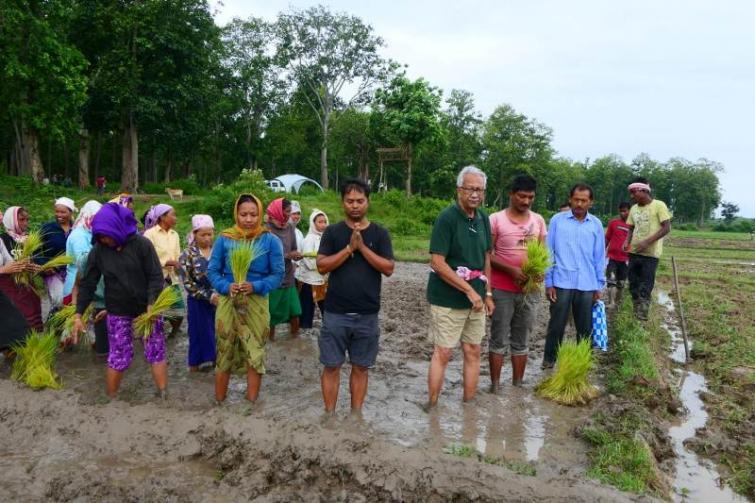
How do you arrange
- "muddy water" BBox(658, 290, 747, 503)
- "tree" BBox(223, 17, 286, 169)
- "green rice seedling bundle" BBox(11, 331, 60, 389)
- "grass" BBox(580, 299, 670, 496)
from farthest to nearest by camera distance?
"tree" BBox(223, 17, 286, 169) → "green rice seedling bundle" BBox(11, 331, 60, 389) → "muddy water" BBox(658, 290, 747, 503) → "grass" BBox(580, 299, 670, 496)

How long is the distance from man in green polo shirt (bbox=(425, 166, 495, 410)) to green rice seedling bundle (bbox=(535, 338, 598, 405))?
33.8 inches

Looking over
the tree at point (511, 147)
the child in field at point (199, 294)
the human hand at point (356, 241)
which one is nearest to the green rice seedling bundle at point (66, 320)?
the child in field at point (199, 294)

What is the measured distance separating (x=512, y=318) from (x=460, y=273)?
1.01m

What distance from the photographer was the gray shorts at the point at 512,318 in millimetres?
4582

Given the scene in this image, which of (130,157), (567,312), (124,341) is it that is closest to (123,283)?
(124,341)

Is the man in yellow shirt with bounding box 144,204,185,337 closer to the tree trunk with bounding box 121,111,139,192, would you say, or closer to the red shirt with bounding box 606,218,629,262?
the red shirt with bounding box 606,218,629,262

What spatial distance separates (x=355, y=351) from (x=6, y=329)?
323cm

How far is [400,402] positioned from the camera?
4500mm

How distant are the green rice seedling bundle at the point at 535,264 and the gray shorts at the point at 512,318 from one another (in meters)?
0.18

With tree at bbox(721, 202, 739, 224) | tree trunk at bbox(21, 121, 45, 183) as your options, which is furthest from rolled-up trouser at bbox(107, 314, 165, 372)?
tree at bbox(721, 202, 739, 224)

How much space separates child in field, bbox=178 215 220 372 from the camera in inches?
197

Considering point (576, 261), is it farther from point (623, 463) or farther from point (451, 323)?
point (623, 463)

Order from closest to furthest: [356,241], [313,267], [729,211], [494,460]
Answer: [494,460]
[356,241]
[313,267]
[729,211]

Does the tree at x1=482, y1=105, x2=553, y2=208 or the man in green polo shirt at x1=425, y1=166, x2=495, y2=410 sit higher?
the tree at x1=482, y1=105, x2=553, y2=208
